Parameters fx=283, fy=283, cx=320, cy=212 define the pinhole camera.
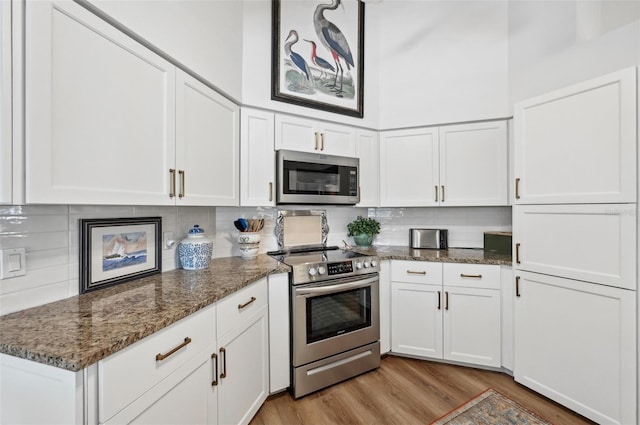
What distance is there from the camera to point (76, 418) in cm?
77

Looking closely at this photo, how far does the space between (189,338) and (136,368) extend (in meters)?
0.25

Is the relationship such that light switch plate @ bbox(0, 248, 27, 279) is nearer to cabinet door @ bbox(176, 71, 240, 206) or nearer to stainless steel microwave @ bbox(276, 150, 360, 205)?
cabinet door @ bbox(176, 71, 240, 206)

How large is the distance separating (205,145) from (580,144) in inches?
90.6

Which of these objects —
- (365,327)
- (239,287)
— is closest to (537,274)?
(365,327)

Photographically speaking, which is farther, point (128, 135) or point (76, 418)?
point (128, 135)

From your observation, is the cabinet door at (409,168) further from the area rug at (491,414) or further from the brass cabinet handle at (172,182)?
the brass cabinet handle at (172,182)

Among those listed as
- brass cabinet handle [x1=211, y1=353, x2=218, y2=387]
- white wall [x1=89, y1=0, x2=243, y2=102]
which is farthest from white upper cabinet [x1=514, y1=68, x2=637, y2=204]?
brass cabinet handle [x1=211, y1=353, x2=218, y2=387]

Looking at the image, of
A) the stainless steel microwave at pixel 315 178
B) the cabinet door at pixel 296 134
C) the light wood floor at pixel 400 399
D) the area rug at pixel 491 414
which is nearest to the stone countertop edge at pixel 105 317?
the stainless steel microwave at pixel 315 178

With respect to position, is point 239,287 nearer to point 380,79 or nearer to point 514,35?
point 380,79

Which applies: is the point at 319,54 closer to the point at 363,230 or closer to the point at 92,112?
the point at 363,230

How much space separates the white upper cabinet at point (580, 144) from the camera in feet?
5.05

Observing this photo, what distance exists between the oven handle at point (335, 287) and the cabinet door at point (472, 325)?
0.66 metres

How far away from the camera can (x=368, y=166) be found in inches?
107

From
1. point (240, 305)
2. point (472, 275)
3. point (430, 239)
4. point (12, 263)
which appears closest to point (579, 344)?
point (472, 275)
